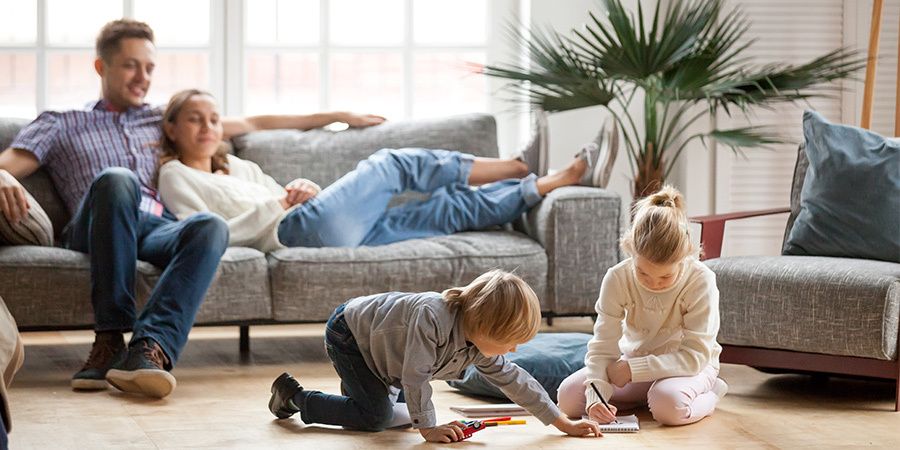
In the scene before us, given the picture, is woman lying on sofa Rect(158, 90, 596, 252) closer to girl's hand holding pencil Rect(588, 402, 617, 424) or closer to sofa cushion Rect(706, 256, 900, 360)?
sofa cushion Rect(706, 256, 900, 360)

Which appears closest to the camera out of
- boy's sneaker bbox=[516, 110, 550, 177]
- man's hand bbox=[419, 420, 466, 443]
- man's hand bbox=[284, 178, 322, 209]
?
man's hand bbox=[419, 420, 466, 443]

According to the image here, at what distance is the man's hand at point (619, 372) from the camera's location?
3004 mm

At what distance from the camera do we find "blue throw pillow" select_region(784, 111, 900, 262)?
3564mm

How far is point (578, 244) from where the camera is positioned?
4.05 meters

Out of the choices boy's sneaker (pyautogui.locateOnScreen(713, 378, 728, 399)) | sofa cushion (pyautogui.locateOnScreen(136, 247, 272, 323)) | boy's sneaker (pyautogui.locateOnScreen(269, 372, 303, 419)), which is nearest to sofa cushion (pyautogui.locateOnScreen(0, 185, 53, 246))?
sofa cushion (pyautogui.locateOnScreen(136, 247, 272, 323))

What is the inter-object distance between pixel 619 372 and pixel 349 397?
641 mm

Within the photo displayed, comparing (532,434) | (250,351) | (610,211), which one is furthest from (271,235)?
(532,434)

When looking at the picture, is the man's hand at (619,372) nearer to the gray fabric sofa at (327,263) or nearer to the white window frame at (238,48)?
the gray fabric sofa at (327,263)

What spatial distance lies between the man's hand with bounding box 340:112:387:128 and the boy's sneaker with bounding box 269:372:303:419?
1.65 meters

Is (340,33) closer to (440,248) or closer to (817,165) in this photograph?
(440,248)

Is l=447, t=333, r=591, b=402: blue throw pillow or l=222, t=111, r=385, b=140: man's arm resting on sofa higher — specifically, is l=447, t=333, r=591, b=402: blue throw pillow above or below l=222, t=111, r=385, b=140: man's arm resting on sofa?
below

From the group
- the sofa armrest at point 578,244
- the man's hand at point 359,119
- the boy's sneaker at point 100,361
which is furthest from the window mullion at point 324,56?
the boy's sneaker at point 100,361

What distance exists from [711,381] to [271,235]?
147 centimetres

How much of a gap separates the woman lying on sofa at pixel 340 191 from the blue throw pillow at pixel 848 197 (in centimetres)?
79
